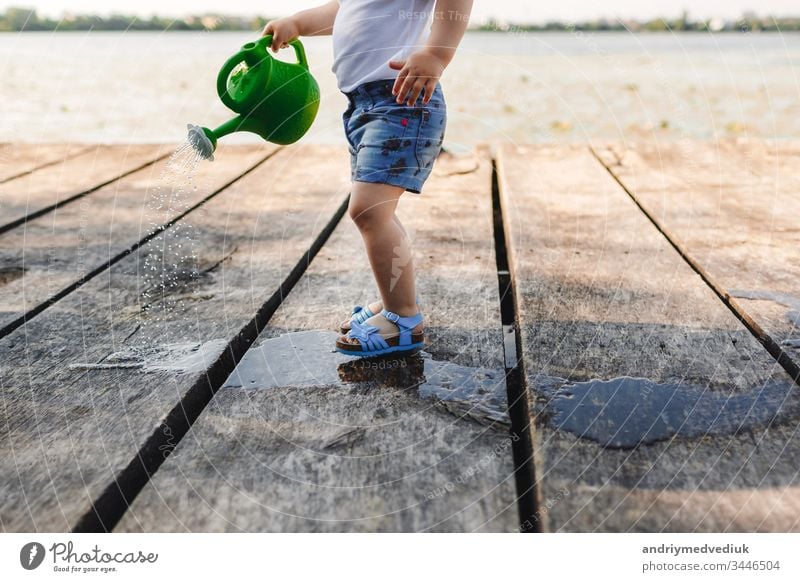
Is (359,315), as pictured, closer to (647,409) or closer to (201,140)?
(201,140)

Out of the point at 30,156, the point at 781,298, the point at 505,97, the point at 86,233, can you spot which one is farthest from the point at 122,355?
the point at 505,97

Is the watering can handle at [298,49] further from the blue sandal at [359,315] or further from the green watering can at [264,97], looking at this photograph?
the blue sandal at [359,315]

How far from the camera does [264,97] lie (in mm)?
1711

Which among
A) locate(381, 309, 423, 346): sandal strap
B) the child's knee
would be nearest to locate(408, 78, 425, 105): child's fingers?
the child's knee

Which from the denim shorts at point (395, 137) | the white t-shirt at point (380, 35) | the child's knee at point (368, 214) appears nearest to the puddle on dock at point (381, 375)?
the child's knee at point (368, 214)

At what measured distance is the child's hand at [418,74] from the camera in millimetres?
1537

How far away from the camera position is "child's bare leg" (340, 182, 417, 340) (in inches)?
A: 63.5

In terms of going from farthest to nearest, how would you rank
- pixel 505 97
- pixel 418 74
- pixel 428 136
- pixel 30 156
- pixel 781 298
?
pixel 505 97, pixel 30 156, pixel 781 298, pixel 428 136, pixel 418 74

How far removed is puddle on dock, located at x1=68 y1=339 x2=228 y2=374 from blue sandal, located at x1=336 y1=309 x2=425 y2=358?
0.84ft

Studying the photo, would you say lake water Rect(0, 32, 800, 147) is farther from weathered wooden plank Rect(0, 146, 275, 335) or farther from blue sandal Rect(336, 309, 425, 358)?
blue sandal Rect(336, 309, 425, 358)

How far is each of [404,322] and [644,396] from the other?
1.70 feet

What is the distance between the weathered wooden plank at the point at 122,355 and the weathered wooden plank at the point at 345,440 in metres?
0.08
